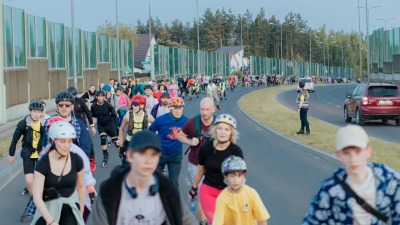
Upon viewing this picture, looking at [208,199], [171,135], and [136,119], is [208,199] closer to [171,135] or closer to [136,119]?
[171,135]

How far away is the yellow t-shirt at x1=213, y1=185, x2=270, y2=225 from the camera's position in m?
7.34

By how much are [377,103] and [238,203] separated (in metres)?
25.5

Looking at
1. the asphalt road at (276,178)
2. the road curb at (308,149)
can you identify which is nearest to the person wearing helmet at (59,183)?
the asphalt road at (276,178)

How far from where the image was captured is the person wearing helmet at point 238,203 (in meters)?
7.34

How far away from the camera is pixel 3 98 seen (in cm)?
3111

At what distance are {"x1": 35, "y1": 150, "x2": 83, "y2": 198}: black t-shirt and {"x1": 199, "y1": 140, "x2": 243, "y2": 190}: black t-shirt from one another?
1.54m

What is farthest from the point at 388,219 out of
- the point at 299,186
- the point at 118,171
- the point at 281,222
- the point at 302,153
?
the point at 302,153

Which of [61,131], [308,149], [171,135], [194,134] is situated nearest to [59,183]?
[61,131]

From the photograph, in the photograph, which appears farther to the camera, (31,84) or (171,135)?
(31,84)

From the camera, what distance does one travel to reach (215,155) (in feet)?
28.0

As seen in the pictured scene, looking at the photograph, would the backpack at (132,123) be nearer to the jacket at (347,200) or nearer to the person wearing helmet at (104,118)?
the person wearing helmet at (104,118)

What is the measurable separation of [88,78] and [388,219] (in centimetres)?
4946

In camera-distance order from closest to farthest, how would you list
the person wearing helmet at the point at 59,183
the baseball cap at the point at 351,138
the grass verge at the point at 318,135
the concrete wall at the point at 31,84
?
1. the baseball cap at the point at 351,138
2. the person wearing helmet at the point at 59,183
3. the grass verge at the point at 318,135
4. the concrete wall at the point at 31,84

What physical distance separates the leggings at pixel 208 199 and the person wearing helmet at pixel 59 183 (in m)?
1.55
